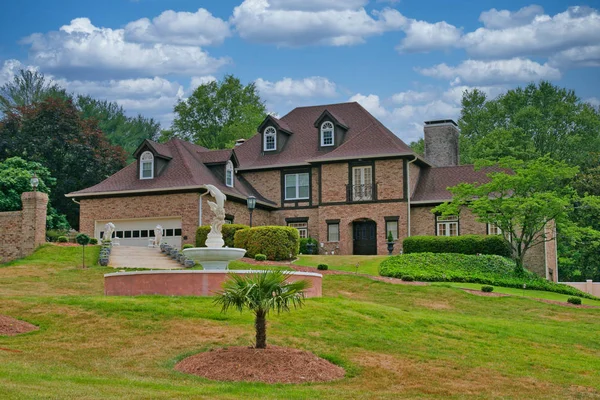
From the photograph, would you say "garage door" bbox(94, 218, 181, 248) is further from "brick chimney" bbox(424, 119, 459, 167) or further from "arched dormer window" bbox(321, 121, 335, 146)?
"brick chimney" bbox(424, 119, 459, 167)

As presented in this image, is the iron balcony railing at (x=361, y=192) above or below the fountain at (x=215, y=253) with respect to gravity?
above

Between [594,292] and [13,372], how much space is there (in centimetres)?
3775

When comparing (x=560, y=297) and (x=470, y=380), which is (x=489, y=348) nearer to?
(x=470, y=380)

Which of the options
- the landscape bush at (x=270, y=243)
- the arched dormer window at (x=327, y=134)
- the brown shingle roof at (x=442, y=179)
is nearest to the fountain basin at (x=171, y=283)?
the landscape bush at (x=270, y=243)

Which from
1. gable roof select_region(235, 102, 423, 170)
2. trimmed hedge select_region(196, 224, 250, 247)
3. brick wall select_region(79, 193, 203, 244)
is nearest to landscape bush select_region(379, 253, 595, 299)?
trimmed hedge select_region(196, 224, 250, 247)

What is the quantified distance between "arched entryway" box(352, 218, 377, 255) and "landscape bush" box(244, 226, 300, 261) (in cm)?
789

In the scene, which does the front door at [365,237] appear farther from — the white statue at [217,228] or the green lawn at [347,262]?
the white statue at [217,228]

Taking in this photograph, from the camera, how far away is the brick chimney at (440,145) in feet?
154

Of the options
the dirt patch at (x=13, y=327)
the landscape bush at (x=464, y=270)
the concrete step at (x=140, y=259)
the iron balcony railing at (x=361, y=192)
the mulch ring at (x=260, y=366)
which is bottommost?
the mulch ring at (x=260, y=366)

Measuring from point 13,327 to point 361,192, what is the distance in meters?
27.4

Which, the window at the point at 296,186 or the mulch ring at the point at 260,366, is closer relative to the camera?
→ the mulch ring at the point at 260,366

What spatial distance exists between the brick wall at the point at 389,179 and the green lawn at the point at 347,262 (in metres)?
5.06

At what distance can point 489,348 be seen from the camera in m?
18.1

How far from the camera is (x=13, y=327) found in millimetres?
16734
